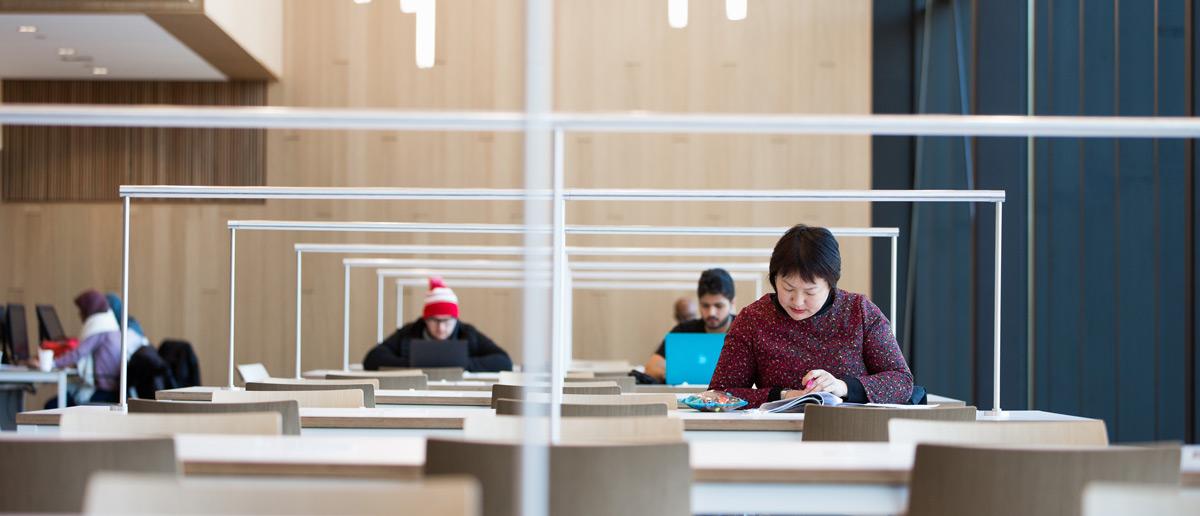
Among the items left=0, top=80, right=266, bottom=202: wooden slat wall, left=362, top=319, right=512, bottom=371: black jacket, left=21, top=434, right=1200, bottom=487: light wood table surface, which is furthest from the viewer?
left=0, top=80, right=266, bottom=202: wooden slat wall

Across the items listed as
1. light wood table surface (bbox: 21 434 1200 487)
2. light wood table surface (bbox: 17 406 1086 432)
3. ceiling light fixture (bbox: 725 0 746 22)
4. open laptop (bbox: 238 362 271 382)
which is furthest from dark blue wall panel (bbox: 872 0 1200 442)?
open laptop (bbox: 238 362 271 382)

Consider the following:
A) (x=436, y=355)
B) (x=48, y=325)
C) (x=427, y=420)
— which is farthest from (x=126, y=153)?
(x=427, y=420)

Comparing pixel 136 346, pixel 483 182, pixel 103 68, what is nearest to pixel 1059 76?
pixel 483 182

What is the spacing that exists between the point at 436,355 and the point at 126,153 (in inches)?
201

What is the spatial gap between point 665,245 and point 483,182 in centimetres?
149

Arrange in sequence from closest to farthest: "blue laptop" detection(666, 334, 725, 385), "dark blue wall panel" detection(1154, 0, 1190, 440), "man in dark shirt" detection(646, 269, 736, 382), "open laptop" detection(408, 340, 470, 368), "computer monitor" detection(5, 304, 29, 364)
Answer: "blue laptop" detection(666, 334, 725, 385) < "dark blue wall panel" detection(1154, 0, 1190, 440) < "man in dark shirt" detection(646, 269, 736, 382) < "open laptop" detection(408, 340, 470, 368) < "computer monitor" detection(5, 304, 29, 364)

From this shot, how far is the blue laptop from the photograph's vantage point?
466 cm

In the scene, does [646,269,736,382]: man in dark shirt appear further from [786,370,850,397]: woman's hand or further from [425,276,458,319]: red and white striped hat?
[786,370,850,397]: woman's hand

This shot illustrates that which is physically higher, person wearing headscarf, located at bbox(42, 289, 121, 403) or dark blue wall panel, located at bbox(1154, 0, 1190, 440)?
dark blue wall panel, located at bbox(1154, 0, 1190, 440)

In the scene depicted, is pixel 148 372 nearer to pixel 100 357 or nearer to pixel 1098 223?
pixel 100 357

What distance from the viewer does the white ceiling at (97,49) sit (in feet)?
25.9

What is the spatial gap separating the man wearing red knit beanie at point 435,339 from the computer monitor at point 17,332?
8.30 feet

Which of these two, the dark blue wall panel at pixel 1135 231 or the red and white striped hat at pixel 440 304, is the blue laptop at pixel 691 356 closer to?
the red and white striped hat at pixel 440 304

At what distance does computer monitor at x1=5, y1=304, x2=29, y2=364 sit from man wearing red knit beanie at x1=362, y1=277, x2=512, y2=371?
2529 mm
